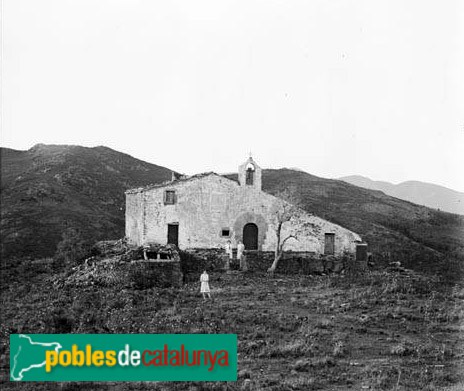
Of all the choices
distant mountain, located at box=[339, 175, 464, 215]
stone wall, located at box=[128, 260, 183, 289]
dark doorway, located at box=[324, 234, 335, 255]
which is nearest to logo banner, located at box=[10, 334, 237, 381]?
stone wall, located at box=[128, 260, 183, 289]

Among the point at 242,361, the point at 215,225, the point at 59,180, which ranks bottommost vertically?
the point at 242,361

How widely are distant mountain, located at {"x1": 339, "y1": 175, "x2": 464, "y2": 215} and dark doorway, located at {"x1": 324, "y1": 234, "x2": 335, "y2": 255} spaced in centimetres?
7774

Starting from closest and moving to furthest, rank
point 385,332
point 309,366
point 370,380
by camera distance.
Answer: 1. point 370,380
2. point 309,366
3. point 385,332

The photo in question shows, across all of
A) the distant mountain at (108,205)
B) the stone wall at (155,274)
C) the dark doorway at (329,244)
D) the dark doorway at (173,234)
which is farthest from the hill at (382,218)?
the stone wall at (155,274)

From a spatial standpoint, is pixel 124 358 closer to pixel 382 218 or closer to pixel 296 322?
pixel 296 322

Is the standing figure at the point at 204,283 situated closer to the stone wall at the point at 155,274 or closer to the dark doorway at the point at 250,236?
the stone wall at the point at 155,274

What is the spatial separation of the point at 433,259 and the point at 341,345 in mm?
36426

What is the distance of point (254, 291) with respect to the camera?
23109mm

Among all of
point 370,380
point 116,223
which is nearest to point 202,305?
point 370,380

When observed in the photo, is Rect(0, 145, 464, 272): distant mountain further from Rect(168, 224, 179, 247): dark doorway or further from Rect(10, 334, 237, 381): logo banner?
Rect(10, 334, 237, 381): logo banner

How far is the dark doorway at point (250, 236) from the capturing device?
3362 cm

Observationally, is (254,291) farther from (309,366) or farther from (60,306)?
(309,366)

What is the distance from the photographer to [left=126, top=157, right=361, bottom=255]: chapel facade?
32.8m

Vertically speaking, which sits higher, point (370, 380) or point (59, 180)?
point (59, 180)
